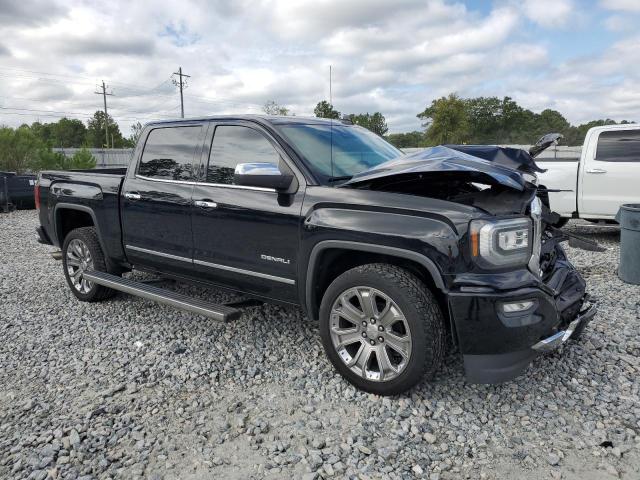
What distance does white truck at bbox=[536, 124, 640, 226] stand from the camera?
25.9 feet

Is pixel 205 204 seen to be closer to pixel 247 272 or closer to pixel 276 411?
pixel 247 272

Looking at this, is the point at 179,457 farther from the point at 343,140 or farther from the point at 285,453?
the point at 343,140

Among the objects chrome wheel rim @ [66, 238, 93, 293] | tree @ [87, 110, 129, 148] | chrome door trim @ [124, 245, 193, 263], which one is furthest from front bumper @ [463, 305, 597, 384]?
tree @ [87, 110, 129, 148]

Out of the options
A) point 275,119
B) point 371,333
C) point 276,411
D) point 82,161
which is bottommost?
point 276,411

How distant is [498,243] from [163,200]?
2778 mm

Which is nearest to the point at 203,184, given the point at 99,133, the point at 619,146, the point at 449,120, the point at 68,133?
the point at 619,146

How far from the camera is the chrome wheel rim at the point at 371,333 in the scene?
3.09 metres

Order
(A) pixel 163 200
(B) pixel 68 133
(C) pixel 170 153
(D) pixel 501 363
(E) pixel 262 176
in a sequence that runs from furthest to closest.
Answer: (B) pixel 68 133 < (C) pixel 170 153 < (A) pixel 163 200 < (E) pixel 262 176 < (D) pixel 501 363

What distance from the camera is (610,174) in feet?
26.3

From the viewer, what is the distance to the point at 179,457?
8.89ft

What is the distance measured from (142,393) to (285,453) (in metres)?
1.21

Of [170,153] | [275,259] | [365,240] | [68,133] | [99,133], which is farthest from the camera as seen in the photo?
[68,133]

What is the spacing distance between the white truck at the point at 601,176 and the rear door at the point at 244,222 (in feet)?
18.7

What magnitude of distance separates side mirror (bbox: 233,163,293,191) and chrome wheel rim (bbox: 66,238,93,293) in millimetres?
2681
